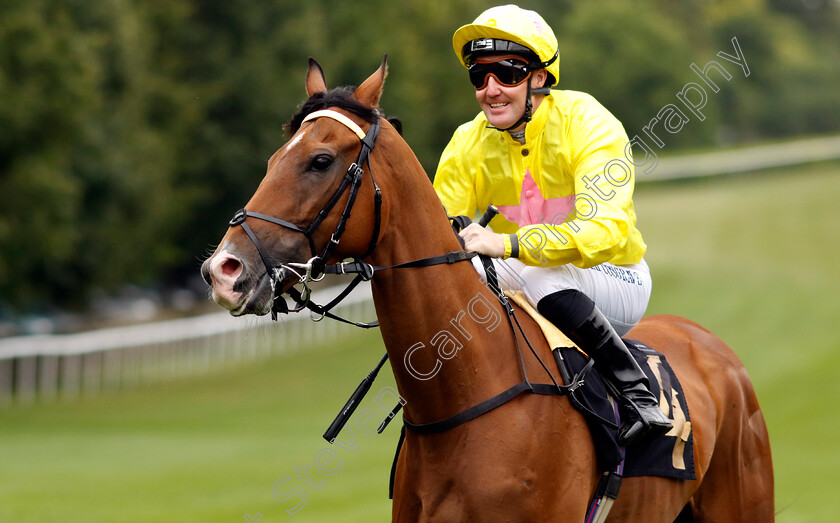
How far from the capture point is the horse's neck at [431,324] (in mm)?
3305

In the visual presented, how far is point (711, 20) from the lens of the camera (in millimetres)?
60406

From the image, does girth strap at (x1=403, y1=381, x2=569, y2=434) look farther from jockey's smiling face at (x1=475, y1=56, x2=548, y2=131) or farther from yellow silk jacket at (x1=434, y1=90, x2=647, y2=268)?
jockey's smiling face at (x1=475, y1=56, x2=548, y2=131)

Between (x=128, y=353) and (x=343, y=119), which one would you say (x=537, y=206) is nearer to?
(x=343, y=119)

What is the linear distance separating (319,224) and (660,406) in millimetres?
1717

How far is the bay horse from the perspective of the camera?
3.02m

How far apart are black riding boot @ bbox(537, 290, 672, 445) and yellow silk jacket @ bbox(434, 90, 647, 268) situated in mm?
230

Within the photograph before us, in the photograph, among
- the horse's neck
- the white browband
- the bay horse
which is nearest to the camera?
the bay horse

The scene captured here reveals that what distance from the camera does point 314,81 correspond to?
11.2 ft

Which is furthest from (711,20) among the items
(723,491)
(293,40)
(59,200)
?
(723,491)

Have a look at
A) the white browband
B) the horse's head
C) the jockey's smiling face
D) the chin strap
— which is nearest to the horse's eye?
the horse's head

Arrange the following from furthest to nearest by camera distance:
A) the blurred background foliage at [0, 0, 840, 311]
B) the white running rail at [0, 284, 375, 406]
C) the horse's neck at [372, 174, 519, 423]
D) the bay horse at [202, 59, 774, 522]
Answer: the blurred background foliage at [0, 0, 840, 311]
the white running rail at [0, 284, 375, 406]
the horse's neck at [372, 174, 519, 423]
the bay horse at [202, 59, 774, 522]

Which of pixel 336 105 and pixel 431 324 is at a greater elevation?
pixel 336 105

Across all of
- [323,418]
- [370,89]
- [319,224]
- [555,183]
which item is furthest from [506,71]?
[323,418]

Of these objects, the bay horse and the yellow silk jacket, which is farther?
the yellow silk jacket
